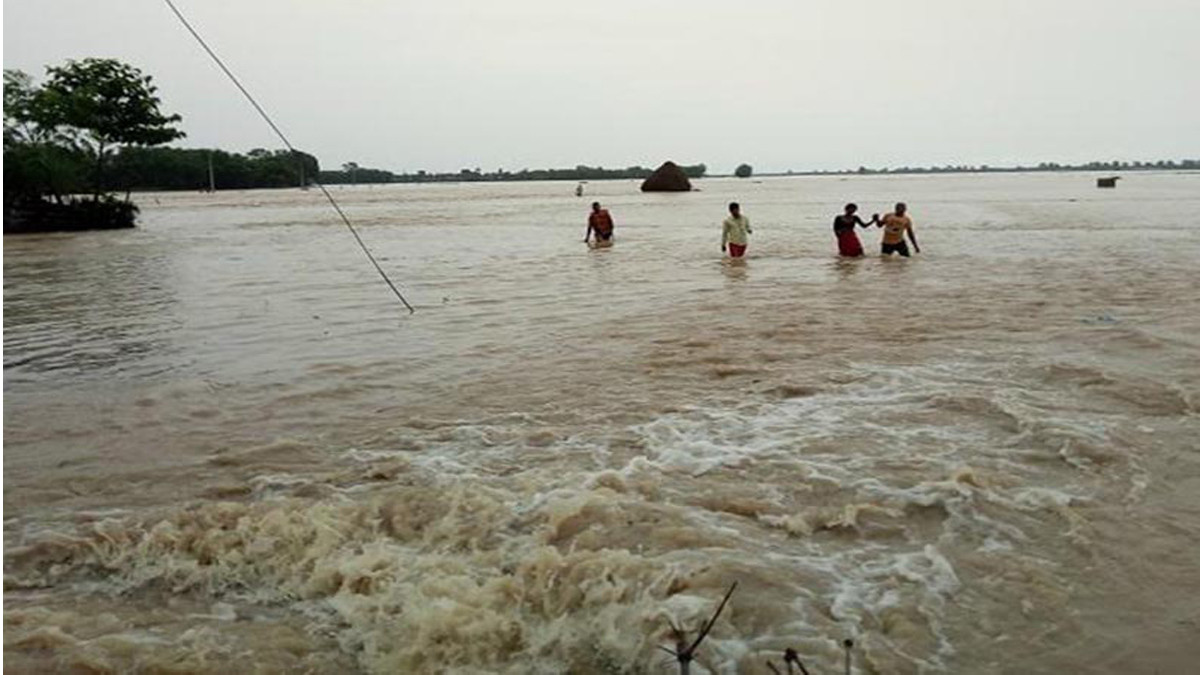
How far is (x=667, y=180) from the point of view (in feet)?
265

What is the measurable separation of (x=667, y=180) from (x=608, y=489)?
78.0 m

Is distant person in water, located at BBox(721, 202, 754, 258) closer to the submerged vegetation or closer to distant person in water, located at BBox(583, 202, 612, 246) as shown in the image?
distant person in water, located at BBox(583, 202, 612, 246)

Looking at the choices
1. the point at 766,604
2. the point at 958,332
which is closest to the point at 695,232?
the point at 958,332

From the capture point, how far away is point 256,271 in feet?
57.9

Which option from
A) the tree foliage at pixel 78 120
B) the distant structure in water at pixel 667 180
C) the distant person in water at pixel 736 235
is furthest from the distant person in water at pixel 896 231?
the distant structure in water at pixel 667 180

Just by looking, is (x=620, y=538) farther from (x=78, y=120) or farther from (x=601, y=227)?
(x=78, y=120)

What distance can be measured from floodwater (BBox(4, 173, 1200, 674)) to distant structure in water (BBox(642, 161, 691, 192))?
70.8 meters

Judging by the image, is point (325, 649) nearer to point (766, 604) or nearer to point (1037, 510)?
point (766, 604)

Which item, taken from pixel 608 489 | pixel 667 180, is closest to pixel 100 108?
pixel 608 489

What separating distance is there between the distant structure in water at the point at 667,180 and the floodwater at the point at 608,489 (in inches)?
2787

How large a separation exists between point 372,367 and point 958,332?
247 inches

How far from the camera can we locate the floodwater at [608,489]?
11.0ft

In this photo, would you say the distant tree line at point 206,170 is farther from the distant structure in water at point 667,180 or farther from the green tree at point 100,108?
the green tree at point 100,108

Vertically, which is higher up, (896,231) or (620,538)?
(896,231)
